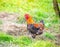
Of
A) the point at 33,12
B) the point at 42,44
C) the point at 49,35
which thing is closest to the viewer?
the point at 42,44

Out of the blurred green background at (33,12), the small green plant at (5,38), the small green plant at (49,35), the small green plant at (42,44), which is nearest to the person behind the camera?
the small green plant at (42,44)

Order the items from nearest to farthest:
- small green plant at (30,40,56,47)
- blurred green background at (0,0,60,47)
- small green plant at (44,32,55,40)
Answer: small green plant at (30,40,56,47) → blurred green background at (0,0,60,47) → small green plant at (44,32,55,40)

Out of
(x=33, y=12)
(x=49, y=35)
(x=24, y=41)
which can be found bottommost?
(x=33, y=12)

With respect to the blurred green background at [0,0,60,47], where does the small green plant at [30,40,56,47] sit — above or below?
above

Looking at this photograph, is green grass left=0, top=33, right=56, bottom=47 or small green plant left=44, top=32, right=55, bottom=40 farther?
small green plant left=44, top=32, right=55, bottom=40

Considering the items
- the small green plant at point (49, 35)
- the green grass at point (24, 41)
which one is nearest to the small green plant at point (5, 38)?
the green grass at point (24, 41)

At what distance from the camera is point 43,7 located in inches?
451

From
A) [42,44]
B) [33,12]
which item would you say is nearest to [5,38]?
[42,44]

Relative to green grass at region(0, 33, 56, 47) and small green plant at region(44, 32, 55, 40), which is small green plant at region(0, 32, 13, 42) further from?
small green plant at region(44, 32, 55, 40)

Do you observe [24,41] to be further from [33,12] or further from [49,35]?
[33,12]

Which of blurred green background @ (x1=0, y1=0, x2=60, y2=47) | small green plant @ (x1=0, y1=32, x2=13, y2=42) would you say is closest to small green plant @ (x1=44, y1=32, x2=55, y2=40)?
blurred green background @ (x1=0, y1=0, x2=60, y2=47)

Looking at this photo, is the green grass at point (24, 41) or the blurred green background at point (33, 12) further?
the blurred green background at point (33, 12)

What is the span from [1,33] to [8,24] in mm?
1085

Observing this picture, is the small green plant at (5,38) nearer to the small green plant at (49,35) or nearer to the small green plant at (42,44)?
the small green plant at (42,44)
